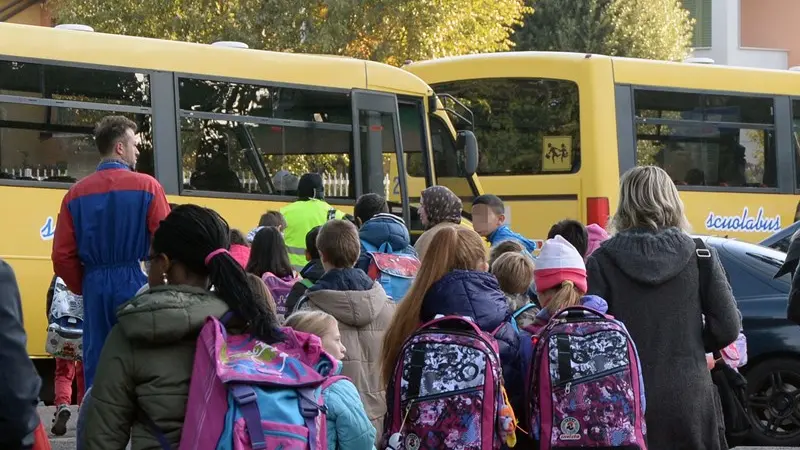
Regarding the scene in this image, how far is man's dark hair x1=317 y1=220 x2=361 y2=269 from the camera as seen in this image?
21.5 ft

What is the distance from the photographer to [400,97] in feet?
48.9

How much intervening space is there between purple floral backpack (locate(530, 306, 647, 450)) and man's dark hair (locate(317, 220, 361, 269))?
64.1 inches

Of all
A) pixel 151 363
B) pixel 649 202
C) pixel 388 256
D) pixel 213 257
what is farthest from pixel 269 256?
pixel 151 363

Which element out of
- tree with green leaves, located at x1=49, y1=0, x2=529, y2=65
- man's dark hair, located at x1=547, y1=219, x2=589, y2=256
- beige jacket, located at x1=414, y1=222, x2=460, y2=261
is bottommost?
man's dark hair, located at x1=547, y1=219, x2=589, y2=256

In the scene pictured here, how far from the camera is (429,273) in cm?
518

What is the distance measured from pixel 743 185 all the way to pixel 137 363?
50.5 ft

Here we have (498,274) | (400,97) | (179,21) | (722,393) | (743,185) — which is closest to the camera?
(722,393)

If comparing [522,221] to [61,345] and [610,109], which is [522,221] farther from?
[61,345]

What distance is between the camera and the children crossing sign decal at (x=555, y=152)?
672 inches

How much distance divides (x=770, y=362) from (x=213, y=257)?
6.89 metres

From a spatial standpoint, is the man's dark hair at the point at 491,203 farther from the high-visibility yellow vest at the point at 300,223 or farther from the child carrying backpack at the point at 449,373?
the child carrying backpack at the point at 449,373

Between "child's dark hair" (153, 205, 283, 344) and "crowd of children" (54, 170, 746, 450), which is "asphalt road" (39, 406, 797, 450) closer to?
"crowd of children" (54, 170, 746, 450)

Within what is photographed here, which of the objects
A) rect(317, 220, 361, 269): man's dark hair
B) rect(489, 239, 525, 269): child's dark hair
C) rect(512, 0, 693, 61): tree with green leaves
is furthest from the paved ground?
rect(512, 0, 693, 61): tree with green leaves

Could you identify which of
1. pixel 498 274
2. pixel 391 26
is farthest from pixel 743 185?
pixel 498 274
